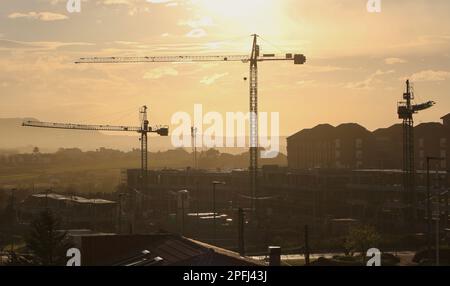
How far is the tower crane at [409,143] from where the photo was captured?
4545 cm

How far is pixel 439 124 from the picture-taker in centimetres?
6116

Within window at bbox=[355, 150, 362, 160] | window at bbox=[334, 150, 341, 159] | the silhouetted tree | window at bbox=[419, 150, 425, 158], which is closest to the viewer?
the silhouetted tree

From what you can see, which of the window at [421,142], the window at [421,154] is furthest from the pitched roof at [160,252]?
the window at [421,142]

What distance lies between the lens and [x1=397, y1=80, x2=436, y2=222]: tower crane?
4545 cm

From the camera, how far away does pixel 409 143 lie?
49.3 m

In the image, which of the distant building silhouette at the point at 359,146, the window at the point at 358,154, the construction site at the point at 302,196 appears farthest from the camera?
the window at the point at 358,154

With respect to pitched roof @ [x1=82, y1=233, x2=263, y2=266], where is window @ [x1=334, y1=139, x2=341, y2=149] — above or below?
above

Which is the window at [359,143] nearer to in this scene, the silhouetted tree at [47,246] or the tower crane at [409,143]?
the tower crane at [409,143]

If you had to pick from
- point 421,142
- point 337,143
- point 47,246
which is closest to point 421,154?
point 421,142

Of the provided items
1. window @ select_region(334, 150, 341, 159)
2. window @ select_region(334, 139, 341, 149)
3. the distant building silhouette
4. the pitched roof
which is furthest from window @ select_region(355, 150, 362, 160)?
the pitched roof

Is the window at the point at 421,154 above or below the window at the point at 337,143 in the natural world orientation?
below

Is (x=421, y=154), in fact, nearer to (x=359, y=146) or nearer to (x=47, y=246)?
(x=359, y=146)

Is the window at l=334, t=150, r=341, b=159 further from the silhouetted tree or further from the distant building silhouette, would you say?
the silhouetted tree

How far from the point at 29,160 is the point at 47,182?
53.8 metres
